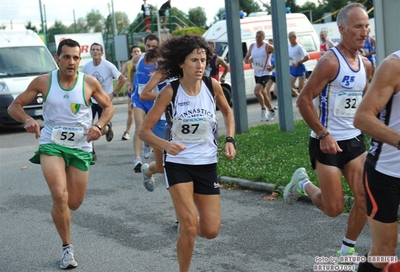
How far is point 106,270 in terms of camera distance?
6129mm

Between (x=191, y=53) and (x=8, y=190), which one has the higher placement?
(x=191, y=53)

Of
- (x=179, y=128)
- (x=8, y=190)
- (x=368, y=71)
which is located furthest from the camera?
(x=8, y=190)

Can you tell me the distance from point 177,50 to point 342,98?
137cm

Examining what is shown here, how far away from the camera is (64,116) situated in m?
6.59

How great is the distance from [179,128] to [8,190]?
568cm

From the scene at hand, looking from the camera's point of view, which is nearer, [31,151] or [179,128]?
[179,128]

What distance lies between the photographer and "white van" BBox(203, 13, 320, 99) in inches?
848

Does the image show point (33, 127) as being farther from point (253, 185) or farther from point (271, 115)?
point (271, 115)

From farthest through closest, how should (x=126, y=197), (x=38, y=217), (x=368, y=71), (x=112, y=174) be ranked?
(x=112, y=174)
(x=126, y=197)
(x=38, y=217)
(x=368, y=71)

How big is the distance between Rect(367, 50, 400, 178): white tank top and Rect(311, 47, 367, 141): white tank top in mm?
1422

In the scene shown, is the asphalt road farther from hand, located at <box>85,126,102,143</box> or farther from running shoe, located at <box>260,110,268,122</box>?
running shoe, located at <box>260,110,268,122</box>

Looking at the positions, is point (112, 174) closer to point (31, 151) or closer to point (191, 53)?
point (31, 151)

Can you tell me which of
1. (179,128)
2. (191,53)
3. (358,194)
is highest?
(191,53)

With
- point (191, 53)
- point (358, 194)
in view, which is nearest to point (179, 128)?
point (191, 53)
